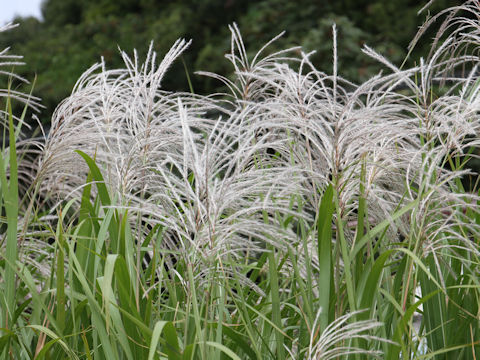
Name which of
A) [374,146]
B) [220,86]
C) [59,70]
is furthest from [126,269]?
[59,70]

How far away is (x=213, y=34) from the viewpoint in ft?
33.8

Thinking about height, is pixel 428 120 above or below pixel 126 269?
above

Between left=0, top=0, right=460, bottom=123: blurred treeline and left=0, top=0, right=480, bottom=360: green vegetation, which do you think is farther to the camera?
left=0, top=0, right=460, bottom=123: blurred treeline

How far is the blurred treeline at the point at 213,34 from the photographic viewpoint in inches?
319

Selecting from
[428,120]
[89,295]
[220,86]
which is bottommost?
[220,86]

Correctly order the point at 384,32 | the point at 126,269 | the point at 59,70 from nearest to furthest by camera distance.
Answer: the point at 126,269, the point at 384,32, the point at 59,70

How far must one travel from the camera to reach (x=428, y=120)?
1.68 meters

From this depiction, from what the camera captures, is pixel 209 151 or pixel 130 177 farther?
pixel 130 177

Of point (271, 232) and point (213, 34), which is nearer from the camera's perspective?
point (271, 232)

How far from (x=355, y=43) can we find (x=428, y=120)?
6646 millimetres

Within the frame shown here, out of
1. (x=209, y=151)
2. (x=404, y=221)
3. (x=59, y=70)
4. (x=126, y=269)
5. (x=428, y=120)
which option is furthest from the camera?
(x=59, y=70)

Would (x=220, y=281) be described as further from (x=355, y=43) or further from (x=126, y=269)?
(x=355, y=43)

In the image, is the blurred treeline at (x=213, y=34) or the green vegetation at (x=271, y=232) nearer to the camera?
the green vegetation at (x=271, y=232)

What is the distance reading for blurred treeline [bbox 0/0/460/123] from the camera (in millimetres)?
8109
